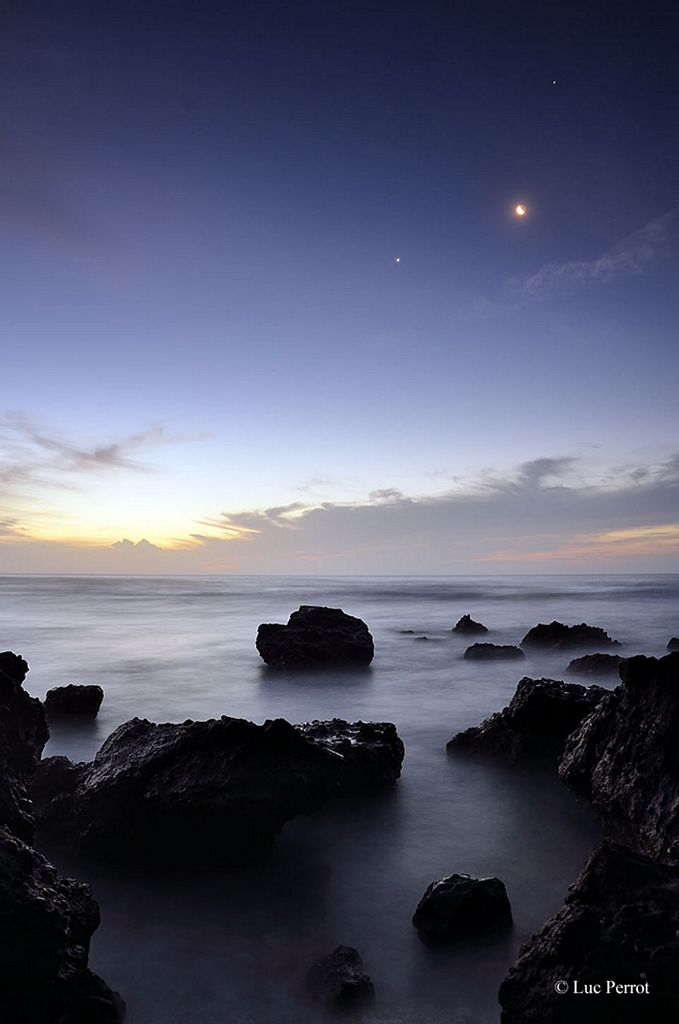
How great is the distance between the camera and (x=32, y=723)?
20.9 feet

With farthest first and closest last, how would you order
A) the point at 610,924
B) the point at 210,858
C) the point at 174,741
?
1. the point at 174,741
2. the point at 210,858
3. the point at 610,924

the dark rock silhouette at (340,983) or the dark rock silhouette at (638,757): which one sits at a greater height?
the dark rock silhouette at (638,757)

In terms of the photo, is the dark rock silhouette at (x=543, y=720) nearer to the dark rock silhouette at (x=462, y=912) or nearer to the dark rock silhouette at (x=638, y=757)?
the dark rock silhouette at (x=638, y=757)

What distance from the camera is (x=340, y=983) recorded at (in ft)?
12.1

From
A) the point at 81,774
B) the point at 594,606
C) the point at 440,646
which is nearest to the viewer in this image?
the point at 81,774

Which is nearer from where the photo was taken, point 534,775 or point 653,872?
point 653,872

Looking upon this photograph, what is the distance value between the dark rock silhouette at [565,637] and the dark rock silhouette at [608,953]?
614 inches

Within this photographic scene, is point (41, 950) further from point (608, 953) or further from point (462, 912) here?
point (608, 953)

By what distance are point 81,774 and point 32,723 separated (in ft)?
2.60

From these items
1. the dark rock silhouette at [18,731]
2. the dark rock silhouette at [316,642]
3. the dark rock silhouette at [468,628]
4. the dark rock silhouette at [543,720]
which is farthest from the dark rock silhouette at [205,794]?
the dark rock silhouette at [468,628]

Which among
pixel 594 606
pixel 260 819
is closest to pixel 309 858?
pixel 260 819

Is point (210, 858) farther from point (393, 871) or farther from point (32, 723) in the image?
point (32, 723)

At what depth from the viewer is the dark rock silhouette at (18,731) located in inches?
187

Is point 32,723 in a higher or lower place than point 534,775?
higher
